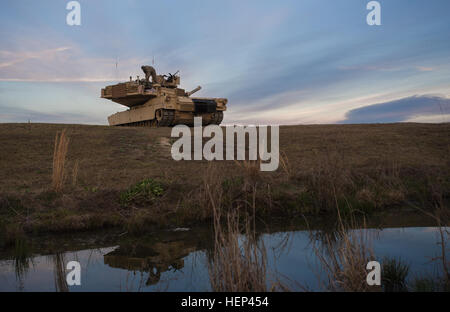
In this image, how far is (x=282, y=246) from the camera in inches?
186

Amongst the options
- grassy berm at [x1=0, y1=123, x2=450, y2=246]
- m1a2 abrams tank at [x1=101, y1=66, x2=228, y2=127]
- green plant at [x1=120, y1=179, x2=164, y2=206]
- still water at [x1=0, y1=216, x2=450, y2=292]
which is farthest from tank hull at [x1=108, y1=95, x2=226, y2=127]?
still water at [x1=0, y1=216, x2=450, y2=292]

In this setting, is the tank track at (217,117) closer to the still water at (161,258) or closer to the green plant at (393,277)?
the still water at (161,258)

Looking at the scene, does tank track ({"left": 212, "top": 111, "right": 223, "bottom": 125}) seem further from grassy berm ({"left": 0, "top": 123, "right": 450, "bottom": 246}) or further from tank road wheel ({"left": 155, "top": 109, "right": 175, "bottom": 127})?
grassy berm ({"left": 0, "top": 123, "right": 450, "bottom": 246})

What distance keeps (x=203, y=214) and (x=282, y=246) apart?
5.55ft

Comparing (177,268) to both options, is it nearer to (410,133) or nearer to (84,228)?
(84,228)

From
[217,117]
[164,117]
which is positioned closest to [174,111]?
[164,117]

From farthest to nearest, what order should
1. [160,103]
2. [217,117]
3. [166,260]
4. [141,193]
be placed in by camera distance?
[217,117]
[160,103]
[141,193]
[166,260]

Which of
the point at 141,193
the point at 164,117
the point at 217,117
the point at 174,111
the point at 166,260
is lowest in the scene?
the point at 166,260

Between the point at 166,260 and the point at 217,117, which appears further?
the point at 217,117

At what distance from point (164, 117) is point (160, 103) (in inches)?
33.4

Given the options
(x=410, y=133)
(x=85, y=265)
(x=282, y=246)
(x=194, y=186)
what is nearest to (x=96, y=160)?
(x=194, y=186)

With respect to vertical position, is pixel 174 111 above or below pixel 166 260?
above

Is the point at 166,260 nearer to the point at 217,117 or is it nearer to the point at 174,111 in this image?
the point at 174,111

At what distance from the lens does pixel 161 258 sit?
443 centimetres
